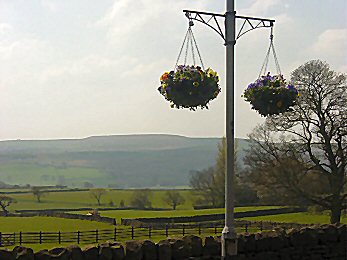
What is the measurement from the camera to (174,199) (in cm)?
5859

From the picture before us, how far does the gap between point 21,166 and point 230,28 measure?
92454 mm

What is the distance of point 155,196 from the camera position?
63375 mm

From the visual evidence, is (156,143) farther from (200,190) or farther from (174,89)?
(174,89)

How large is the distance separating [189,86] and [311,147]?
16710mm

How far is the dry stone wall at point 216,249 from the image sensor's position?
7.91m

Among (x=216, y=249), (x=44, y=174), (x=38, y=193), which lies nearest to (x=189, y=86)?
(x=216, y=249)

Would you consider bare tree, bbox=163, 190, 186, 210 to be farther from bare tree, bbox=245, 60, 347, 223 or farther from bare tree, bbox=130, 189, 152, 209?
bare tree, bbox=245, 60, 347, 223

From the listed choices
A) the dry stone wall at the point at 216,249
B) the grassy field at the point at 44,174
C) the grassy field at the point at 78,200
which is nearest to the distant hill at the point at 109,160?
the grassy field at the point at 44,174

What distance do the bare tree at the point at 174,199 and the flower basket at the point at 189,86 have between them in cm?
4871

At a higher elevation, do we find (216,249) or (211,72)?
(211,72)

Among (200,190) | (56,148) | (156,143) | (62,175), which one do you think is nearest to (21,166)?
(62,175)

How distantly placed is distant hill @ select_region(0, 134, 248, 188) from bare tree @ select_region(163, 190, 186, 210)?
65.4ft

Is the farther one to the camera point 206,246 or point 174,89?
point 206,246

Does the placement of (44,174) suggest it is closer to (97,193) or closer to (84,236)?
(97,193)
